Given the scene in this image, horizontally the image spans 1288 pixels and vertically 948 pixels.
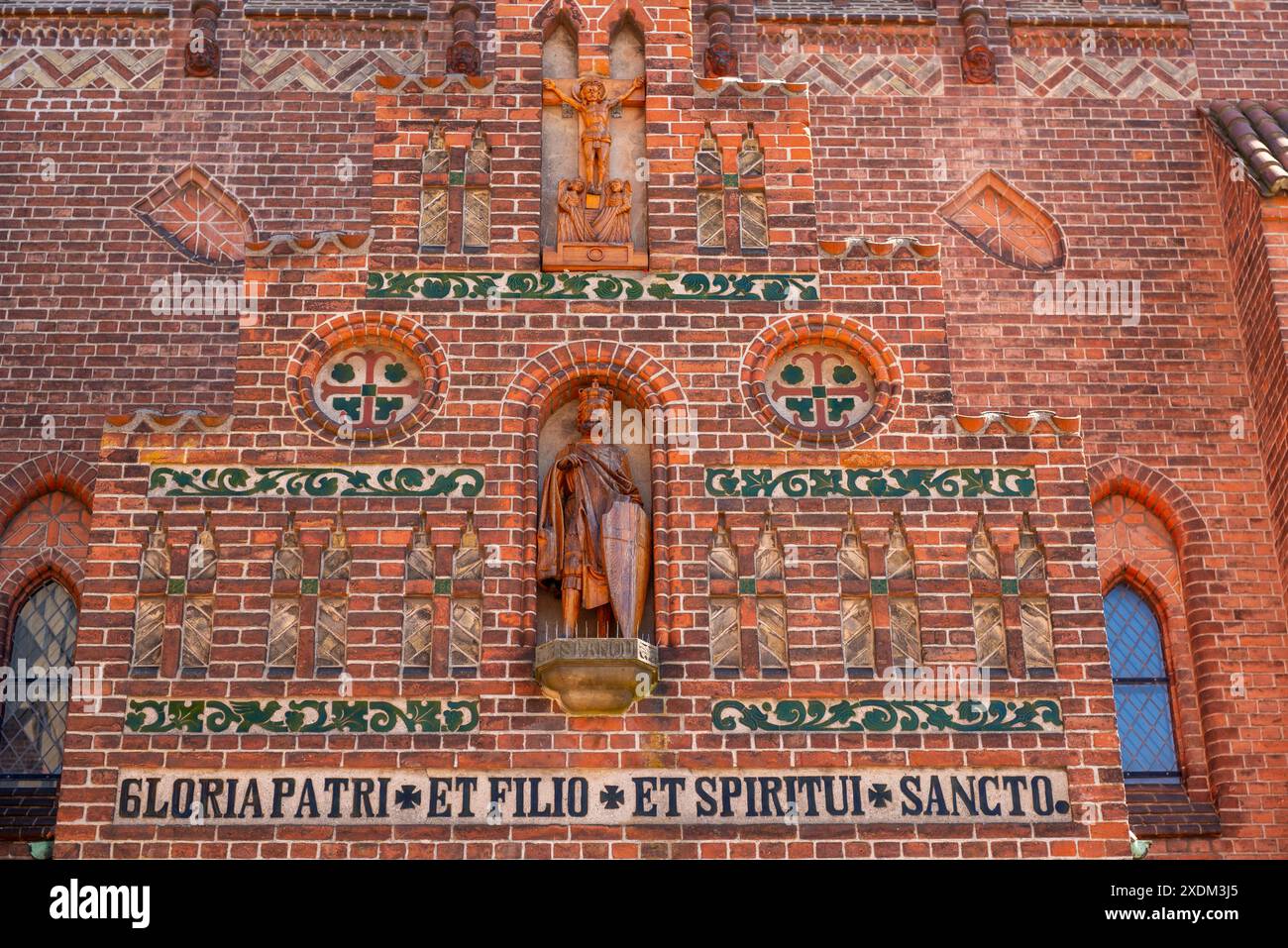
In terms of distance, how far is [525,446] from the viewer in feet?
56.0

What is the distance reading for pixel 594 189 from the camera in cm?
1831

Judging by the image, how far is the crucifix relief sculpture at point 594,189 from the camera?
58.5ft

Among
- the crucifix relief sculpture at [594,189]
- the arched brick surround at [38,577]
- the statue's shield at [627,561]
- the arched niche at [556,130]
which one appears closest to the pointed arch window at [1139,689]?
the statue's shield at [627,561]

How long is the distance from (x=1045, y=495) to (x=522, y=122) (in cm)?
538

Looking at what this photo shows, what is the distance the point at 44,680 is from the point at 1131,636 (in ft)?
32.0

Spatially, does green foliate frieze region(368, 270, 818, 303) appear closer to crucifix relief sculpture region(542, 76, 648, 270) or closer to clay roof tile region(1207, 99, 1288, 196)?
crucifix relief sculpture region(542, 76, 648, 270)

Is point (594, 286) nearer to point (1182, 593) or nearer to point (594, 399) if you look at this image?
point (594, 399)

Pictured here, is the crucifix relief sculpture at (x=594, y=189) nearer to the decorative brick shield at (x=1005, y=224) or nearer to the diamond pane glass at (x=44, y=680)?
the decorative brick shield at (x=1005, y=224)

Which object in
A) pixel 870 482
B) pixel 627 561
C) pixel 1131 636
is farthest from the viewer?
pixel 1131 636

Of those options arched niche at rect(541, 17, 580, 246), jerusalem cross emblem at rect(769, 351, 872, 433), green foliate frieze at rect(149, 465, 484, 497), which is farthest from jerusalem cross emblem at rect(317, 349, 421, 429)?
jerusalem cross emblem at rect(769, 351, 872, 433)

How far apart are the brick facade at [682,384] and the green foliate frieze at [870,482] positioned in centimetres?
8

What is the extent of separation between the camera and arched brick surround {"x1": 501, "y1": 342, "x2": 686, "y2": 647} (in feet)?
55.1

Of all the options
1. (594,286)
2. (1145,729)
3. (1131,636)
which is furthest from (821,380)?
(1145,729)
